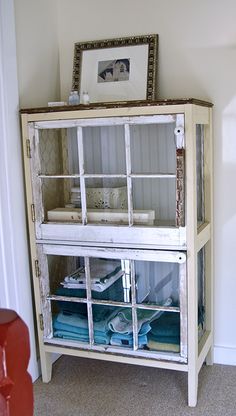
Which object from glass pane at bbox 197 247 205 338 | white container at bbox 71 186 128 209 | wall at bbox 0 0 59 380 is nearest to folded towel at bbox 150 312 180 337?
glass pane at bbox 197 247 205 338

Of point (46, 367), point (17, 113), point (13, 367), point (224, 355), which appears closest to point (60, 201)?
point (17, 113)

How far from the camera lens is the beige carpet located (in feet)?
6.54

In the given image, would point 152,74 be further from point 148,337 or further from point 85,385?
point 85,385

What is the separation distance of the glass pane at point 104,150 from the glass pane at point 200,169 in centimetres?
35

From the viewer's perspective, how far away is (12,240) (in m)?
2.08

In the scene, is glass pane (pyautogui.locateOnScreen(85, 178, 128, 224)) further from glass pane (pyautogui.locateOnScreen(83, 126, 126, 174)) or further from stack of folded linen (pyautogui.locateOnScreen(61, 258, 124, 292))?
stack of folded linen (pyautogui.locateOnScreen(61, 258, 124, 292))

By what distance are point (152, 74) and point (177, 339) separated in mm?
1243

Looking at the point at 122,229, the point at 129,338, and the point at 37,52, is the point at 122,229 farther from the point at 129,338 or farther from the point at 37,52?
the point at 37,52

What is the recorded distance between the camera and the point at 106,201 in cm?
205

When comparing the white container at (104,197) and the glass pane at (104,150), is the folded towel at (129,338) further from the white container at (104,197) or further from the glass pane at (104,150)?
the glass pane at (104,150)

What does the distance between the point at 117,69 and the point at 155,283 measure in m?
1.07

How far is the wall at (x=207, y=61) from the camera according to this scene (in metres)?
2.15

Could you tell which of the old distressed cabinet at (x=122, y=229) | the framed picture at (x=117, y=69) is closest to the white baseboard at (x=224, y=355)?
the old distressed cabinet at (x=122, y=229)

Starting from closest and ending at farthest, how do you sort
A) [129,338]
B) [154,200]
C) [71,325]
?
[154,200], [129,338], [71,325]
